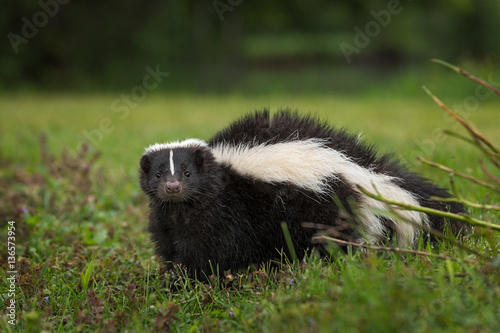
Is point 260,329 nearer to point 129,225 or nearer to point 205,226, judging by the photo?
point 205,226

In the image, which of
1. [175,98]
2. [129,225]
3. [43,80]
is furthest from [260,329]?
[43,80]

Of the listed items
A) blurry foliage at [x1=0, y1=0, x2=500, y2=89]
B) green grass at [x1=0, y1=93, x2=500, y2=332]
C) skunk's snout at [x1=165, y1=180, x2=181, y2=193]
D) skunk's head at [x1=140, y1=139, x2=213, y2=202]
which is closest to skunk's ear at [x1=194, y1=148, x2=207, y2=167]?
skunk's head at [x1=140, y1=139, x2=213, y2=202]

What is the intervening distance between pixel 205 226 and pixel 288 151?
75 centimetres

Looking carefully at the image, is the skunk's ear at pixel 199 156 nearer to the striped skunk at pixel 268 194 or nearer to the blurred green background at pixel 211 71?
the striped skunk at pixel 268 194

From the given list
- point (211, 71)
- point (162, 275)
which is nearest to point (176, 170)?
point (162, 275)

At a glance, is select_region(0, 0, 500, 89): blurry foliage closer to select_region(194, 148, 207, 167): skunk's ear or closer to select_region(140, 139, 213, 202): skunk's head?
select_region(140, 139, 213, 202): skunk's head

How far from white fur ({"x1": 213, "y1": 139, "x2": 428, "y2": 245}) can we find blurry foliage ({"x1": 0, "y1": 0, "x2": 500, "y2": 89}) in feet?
53.3

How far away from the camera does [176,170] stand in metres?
3.80

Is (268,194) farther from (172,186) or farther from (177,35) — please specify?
(177,35)

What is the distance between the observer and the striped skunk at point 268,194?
12.1ft

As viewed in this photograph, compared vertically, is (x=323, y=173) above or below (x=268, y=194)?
above

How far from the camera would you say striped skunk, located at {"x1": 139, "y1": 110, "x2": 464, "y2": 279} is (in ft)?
12.1

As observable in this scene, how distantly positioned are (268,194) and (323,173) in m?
0.40

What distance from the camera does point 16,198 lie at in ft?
18.2
